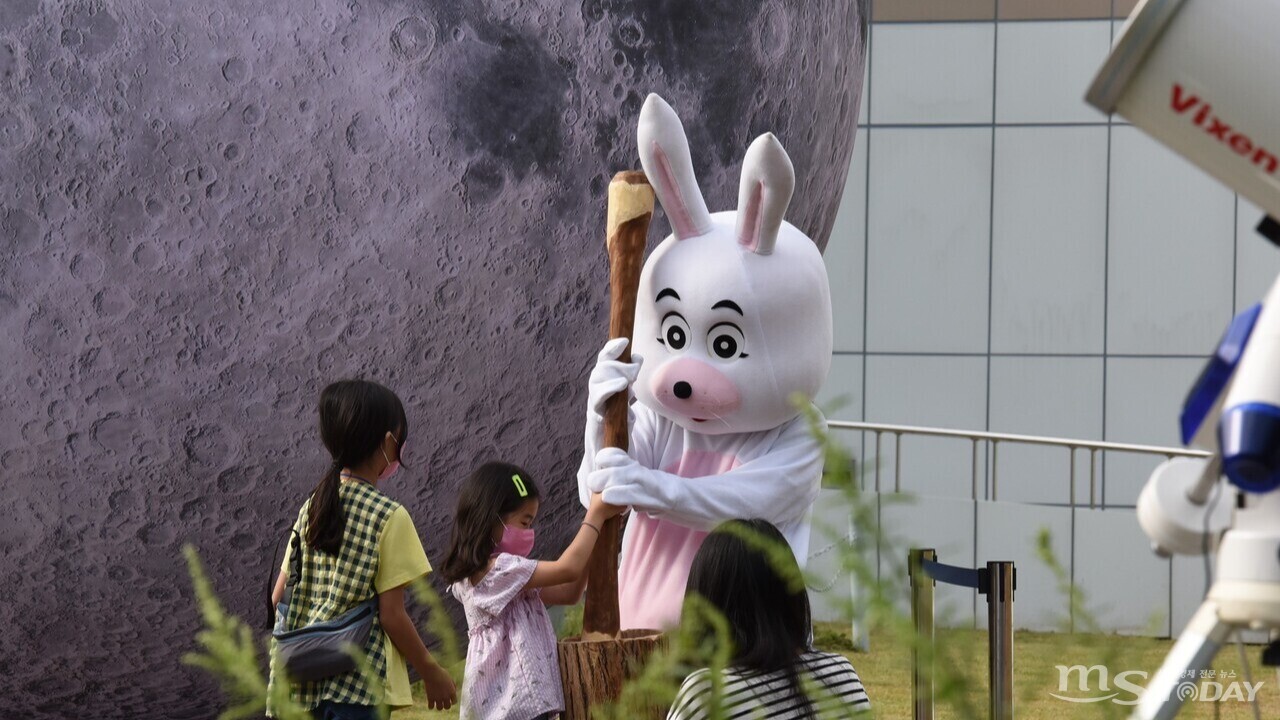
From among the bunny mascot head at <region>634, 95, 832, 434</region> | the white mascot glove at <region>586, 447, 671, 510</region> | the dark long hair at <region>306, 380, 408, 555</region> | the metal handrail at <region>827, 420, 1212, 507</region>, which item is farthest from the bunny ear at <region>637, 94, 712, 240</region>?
the metal handrail at <region>827, 420, 1212, 507</region>

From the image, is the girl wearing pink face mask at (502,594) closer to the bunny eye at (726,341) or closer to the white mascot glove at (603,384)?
the white mascot glove at (603,384)

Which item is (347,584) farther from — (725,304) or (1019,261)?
(1019,261)

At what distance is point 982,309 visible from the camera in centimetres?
987

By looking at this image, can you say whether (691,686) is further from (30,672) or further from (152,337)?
(30,672)

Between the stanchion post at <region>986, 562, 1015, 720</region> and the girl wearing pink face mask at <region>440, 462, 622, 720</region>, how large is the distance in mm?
998

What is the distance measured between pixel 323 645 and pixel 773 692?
1.08 m

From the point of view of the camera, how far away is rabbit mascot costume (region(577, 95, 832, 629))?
11.5 feet

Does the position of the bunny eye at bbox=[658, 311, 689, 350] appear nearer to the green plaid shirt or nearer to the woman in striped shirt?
the green plaid shirt

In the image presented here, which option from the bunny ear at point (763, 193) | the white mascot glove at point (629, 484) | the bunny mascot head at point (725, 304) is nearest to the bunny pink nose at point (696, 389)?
the bunny mascot head at point (725, 304)

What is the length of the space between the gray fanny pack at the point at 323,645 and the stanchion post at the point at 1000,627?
1.46 m

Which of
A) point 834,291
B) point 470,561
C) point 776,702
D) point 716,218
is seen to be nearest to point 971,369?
point 834,291

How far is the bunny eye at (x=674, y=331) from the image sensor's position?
3645 millimetres

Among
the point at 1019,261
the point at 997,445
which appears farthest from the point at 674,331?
the point at 1019,261

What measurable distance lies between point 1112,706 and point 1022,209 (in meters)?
9.16
